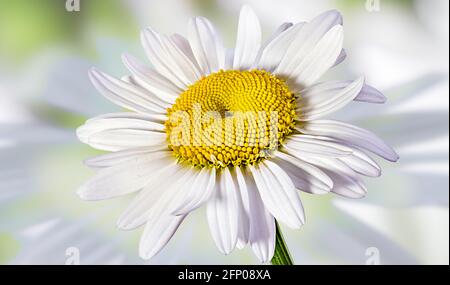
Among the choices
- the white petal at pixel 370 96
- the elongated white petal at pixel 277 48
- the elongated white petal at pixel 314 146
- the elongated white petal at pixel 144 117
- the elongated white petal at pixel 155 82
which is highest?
the elongated white petal at pixel 277 48

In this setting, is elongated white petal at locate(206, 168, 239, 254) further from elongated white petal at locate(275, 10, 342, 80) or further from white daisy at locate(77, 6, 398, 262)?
elongated white petal at locate(275, 10, 342, 80)

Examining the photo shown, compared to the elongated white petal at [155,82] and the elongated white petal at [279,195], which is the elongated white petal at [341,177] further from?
the elongated white petal at [155,82]

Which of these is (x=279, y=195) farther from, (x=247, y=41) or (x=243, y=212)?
(x=247, y=41)

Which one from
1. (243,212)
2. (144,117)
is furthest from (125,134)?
(243,212)

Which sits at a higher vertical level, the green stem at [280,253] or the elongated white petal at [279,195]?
the elongated white petal at [279,195]

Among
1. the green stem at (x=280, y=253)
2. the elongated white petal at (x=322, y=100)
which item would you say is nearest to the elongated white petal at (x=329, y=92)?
the elongated white petal at (x=322, y=100)
